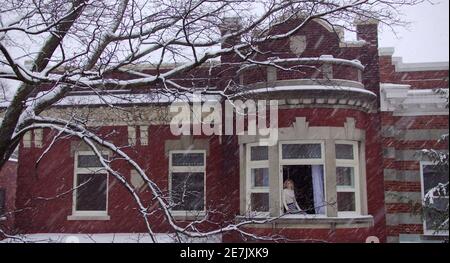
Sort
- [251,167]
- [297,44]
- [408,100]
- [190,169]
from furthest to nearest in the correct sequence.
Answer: [190,169]
[408,100]
[251,167]
[297,44]

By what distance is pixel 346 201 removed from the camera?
24.5 ft

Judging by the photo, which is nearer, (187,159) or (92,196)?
(92,196)

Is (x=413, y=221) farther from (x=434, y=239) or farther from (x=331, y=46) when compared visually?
(x=331, y=46)

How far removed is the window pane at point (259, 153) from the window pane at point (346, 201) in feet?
4.68

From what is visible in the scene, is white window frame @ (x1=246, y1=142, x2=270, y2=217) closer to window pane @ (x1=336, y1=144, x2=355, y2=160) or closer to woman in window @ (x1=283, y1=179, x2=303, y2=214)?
woman in window @ (x1=283, y1=179, x2=303, y2=214)

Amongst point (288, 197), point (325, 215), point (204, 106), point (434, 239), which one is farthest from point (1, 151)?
point (434, 239)

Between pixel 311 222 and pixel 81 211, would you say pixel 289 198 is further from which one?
pixel 81 211

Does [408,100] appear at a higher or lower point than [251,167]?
higher

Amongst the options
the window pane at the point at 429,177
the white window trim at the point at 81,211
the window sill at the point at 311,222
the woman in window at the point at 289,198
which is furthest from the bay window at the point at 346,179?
the white window trim at the point at 81,211

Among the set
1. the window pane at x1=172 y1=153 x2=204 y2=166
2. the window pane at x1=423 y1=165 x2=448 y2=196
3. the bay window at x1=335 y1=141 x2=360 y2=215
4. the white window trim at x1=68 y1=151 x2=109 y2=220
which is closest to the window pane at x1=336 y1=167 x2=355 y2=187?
the bay window at x1=335 y1=141 x2=360 y2=215

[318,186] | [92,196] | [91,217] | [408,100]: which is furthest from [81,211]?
[408,100]

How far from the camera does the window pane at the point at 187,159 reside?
29.0 ft

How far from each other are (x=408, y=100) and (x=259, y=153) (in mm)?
3092

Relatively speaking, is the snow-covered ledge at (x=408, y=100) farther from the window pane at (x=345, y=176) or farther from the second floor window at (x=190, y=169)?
the second floor window at (x=190, y=169)
